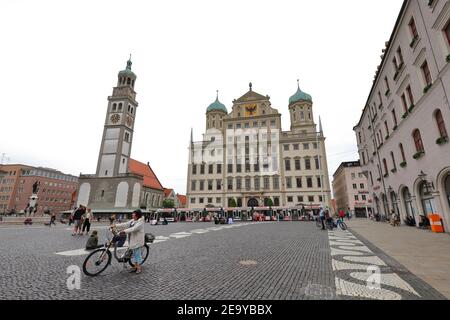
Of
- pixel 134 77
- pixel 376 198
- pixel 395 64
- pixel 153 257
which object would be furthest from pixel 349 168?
pixel 153 257

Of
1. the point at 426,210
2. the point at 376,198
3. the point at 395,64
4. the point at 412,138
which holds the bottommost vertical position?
→ the point at 426,210

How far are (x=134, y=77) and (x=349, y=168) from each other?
6927cm

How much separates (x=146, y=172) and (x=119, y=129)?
18540mm

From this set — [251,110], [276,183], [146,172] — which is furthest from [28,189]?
[276,183]

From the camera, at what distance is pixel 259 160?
5103cm

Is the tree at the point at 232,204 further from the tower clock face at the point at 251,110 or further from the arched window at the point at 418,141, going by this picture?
the arched window at the point at 418,141

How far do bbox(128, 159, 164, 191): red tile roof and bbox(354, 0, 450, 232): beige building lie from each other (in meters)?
55.3

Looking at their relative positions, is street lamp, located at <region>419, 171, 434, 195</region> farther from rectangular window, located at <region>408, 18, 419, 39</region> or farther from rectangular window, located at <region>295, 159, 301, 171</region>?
rectangular window, located at <region>295, 159, 301, 171</region>

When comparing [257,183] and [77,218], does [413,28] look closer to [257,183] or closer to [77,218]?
[77,218]

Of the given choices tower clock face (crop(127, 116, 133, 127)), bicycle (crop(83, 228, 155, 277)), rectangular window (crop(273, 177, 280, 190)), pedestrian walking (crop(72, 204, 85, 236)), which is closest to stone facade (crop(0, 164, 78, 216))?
tower clock face (crop(127, 116, 133, 127))

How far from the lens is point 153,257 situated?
786cm

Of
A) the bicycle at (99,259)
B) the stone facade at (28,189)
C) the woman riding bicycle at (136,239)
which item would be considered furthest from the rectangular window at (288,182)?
the stone facade at (28,189)

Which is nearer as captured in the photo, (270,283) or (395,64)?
(270,283)
